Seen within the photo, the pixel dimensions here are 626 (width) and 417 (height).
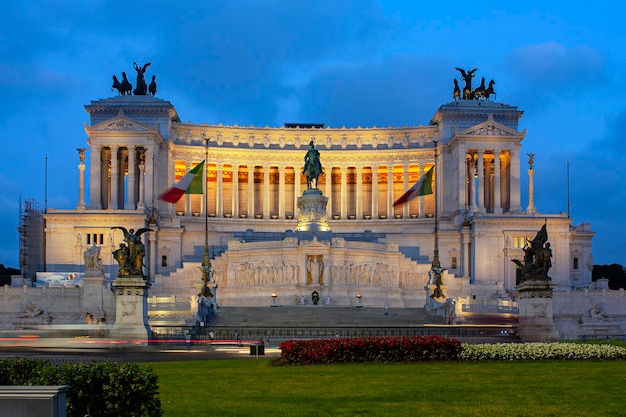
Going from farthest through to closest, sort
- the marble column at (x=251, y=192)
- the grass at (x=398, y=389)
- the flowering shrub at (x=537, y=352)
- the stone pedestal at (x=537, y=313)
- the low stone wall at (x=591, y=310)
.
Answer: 1. the marble column at (x=251, y=192)
2. the low stone wall at (x=591, y=310)
3. the stone pedestal at (x=537, y=313)
4. the flowering shrub at (x=537, y=352)
5. the grass at (x=398, y=389)

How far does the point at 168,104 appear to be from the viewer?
116688 millimetres

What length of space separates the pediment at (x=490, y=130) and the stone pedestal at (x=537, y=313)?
64.0m

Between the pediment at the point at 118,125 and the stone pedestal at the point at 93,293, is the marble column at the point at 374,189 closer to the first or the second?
the pediment at the point at 118,125

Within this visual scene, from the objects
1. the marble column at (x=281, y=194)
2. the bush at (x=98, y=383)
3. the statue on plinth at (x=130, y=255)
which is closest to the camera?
the bush at (x=98, y=383)

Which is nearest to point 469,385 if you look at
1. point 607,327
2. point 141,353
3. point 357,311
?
point 141,353

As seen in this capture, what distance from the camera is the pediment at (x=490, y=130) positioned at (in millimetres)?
112875

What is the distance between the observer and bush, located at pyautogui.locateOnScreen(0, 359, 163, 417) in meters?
15.5

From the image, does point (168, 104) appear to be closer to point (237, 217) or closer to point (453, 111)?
point (237, 217)

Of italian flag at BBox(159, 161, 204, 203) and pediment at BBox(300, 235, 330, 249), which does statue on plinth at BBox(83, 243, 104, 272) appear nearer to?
italian flag at BBox(159, 161, 204, 203)

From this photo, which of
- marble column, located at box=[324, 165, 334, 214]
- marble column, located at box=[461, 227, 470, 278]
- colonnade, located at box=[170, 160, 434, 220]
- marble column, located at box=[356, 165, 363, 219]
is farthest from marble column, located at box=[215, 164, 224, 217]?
marble column, located at box=[461, 227, 470, 278]

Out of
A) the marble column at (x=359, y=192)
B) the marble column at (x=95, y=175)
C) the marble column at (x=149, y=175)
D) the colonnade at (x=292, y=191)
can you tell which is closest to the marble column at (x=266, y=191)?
the colonnade at (x=292, y=191)

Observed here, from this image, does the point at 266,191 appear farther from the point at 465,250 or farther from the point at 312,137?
the point at 465,250

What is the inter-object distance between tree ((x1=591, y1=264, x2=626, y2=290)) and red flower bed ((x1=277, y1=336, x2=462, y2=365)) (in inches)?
4093

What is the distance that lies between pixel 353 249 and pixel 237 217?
32366mm
